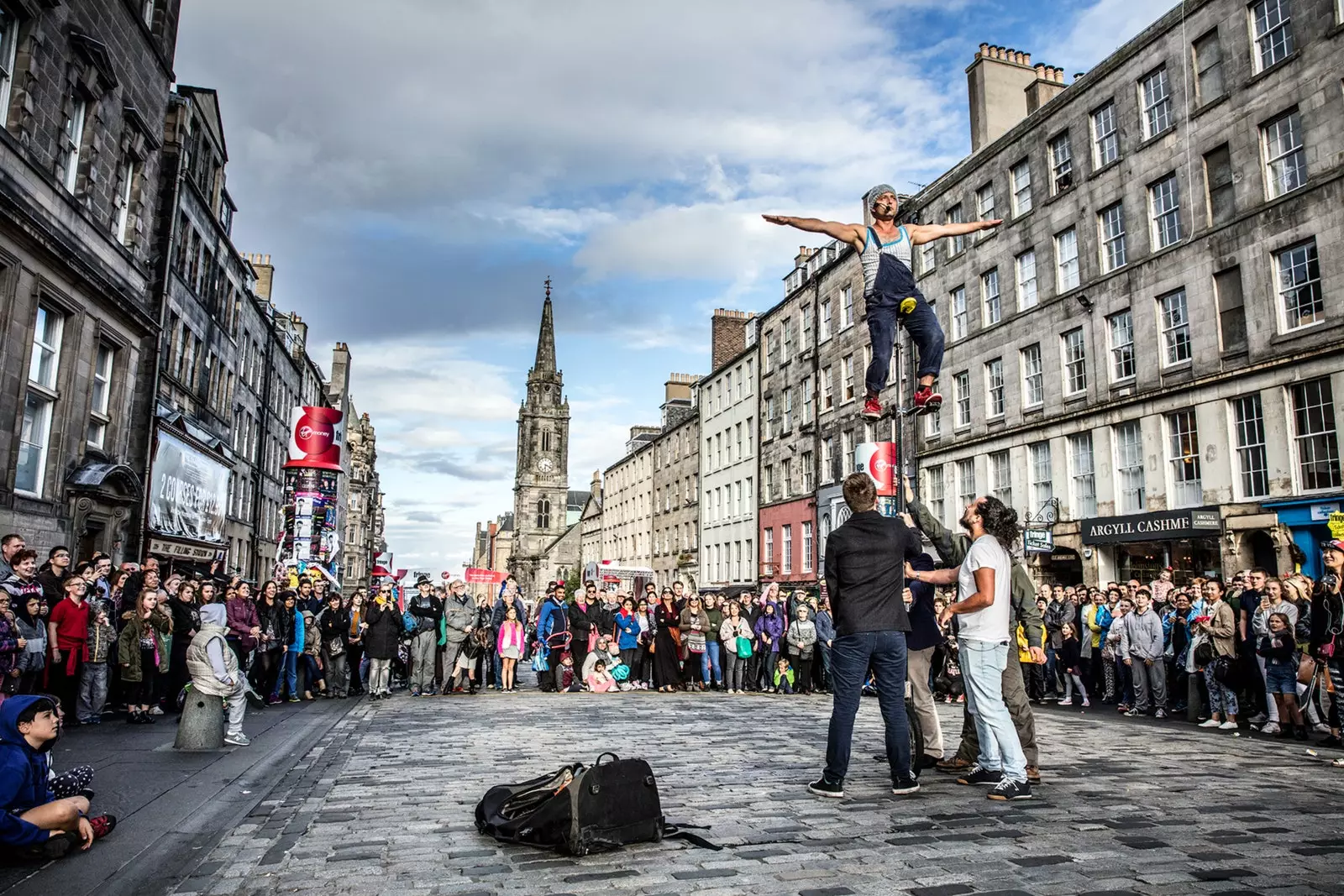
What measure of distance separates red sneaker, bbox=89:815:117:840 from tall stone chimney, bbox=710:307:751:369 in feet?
156

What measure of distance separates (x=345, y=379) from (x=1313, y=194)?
63949 mm

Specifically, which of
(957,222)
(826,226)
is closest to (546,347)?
(957,222)

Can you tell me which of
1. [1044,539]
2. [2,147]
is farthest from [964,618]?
[1044,539]

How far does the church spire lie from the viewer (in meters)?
118

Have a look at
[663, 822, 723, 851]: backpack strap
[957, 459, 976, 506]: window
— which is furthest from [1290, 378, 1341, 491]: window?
Answer: [663, 822, 723, 851]: backpack strap

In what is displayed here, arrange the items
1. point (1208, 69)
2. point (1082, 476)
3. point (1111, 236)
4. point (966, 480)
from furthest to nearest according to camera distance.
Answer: point (966, 480)
point (1082, 476)
point (1111, 236)
point (1208, 69)

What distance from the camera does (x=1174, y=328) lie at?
21297mm

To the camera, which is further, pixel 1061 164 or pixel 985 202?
pixel 985 202

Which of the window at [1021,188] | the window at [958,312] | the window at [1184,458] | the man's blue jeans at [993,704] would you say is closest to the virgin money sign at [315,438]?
the man's blue jeans at [993,704]

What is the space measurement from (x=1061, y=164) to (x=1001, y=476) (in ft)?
30.8

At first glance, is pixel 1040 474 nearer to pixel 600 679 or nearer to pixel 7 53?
pixel 600 679

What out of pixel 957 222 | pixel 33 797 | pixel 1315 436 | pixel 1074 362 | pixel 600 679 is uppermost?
pixel 957 222

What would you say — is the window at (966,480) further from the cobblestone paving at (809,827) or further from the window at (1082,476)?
the cobblestone paving at (809,827)

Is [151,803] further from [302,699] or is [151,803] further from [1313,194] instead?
[1313,194]
